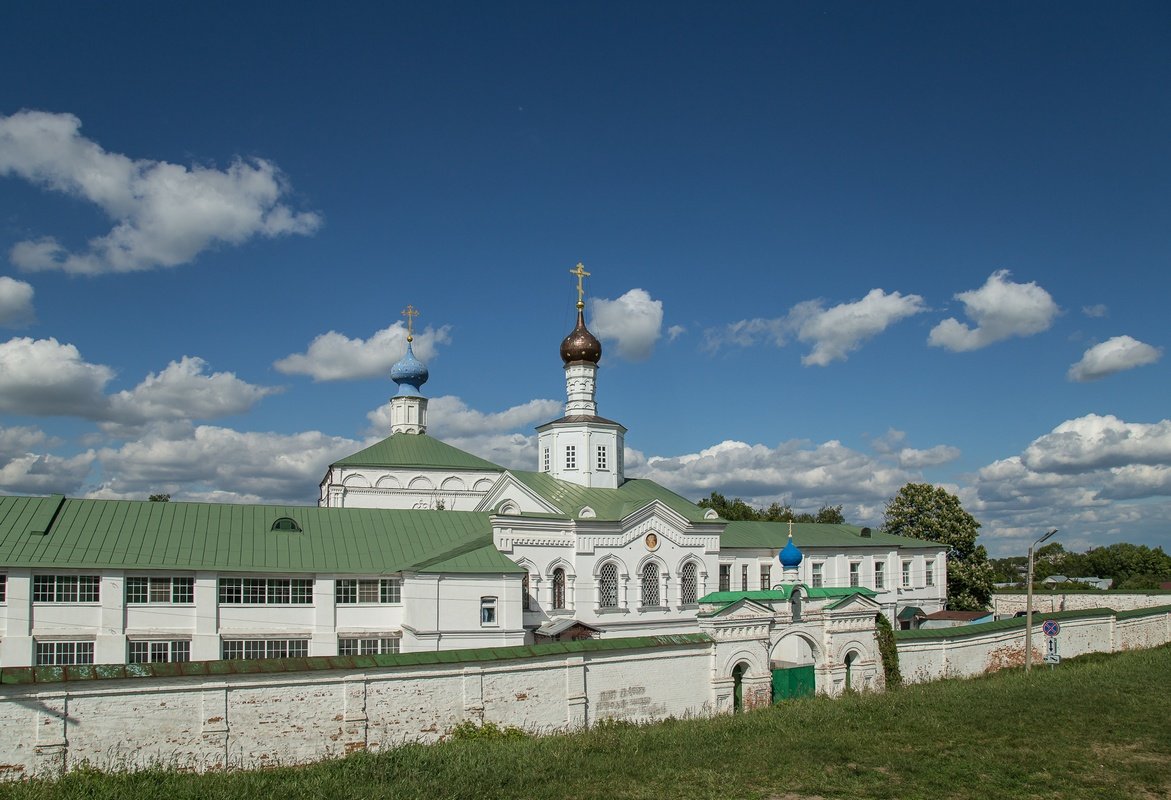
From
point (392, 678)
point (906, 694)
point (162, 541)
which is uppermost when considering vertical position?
point (162, 541)

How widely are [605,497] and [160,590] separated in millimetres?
15202

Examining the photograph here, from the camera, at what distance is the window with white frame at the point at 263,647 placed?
81.9 feet

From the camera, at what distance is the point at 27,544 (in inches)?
936

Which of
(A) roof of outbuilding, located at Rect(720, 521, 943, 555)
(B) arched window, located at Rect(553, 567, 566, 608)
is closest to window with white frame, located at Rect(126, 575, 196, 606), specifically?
(B) arched window, located at Rect(553, 567, 566, 608)

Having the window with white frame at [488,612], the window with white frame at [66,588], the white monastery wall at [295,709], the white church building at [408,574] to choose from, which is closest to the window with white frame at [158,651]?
the white church building at [408,574]

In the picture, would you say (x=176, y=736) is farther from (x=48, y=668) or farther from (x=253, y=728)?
(x=48, y=668)

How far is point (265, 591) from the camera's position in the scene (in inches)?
1018

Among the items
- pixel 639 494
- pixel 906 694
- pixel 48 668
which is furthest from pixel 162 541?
pixel 906 694

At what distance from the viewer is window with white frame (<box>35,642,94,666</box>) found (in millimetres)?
23042

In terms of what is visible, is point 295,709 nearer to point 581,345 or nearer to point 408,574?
point 408,574

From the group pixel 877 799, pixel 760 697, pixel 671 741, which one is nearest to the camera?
pixel 877 799

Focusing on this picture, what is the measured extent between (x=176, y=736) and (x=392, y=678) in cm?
330

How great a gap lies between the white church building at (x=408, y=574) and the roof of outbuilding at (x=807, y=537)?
5.53ft

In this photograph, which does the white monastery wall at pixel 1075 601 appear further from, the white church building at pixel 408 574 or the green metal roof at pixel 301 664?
the green metal roof at pixel 301 664
